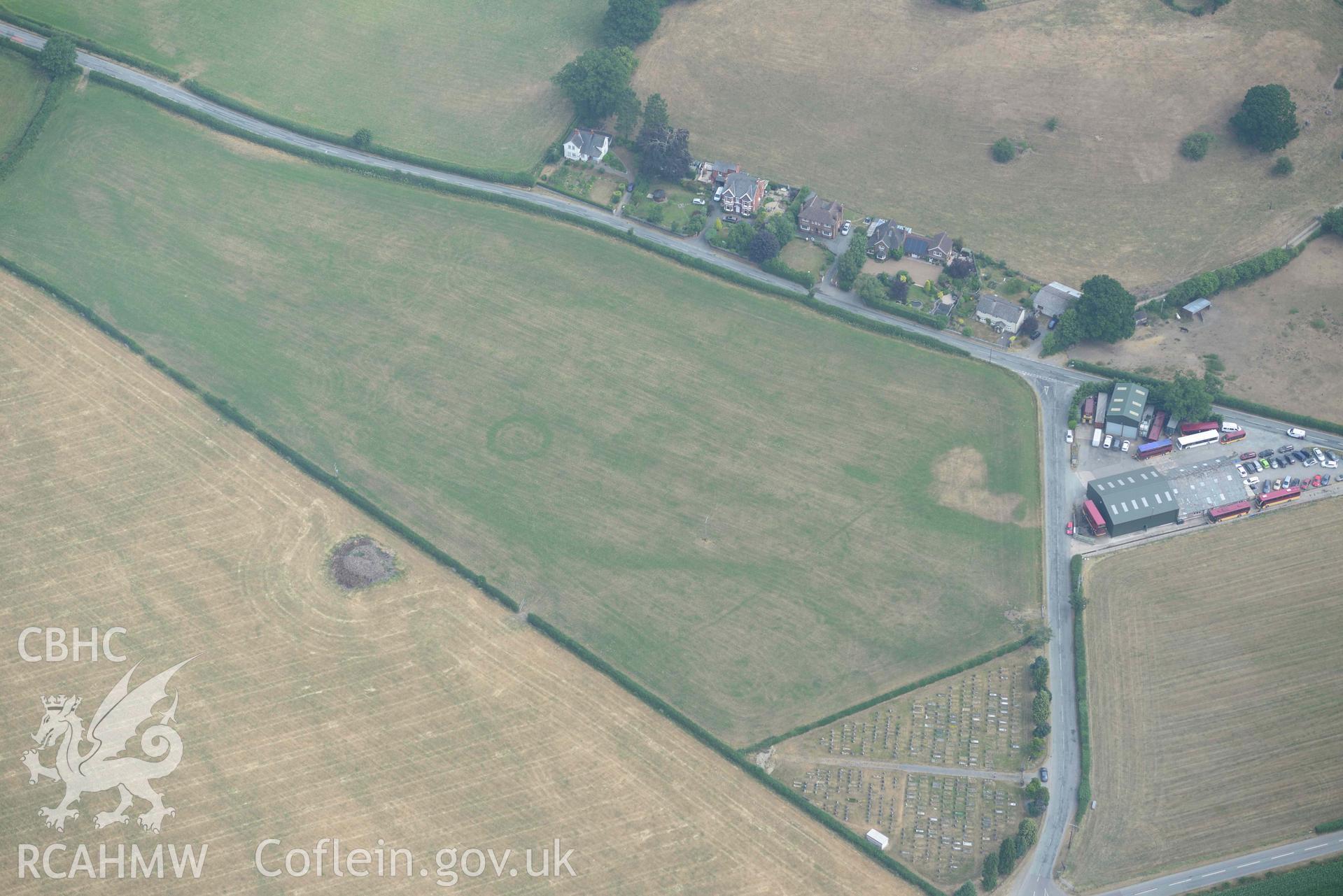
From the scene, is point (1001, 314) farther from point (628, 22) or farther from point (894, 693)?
point (628, 22)

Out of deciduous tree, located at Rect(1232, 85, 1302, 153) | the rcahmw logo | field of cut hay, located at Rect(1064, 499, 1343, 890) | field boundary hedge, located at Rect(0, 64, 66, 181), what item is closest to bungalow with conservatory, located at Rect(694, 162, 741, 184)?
deciduous tree, located at Rect(1232, 85, 1302, 153)

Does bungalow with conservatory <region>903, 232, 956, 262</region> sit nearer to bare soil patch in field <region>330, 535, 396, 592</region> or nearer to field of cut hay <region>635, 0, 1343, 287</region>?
field of cut hay <region>635, 0, 1343, 287</region>

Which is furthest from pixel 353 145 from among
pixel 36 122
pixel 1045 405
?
pixel 1045 405

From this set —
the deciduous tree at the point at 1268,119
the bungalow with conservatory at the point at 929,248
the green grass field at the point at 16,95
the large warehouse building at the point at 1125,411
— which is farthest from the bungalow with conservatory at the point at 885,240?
the green grass field at the point at 16,95

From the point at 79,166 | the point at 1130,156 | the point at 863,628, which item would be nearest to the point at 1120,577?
the point at 863,628

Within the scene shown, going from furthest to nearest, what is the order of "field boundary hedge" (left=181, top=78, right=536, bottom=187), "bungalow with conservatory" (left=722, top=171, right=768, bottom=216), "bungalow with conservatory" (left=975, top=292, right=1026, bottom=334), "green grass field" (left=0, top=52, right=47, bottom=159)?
"green grass field" (left=0, top=52, right=47, bottom=159), "field boundary hedge" (left=181, top=78, right=536, bottom=187), "bungalow with conservatory" (left=722, top=171, right=768, bottom=216), "bungalow with conservatory" (left=975, top=292, right=1026, bottom=334)

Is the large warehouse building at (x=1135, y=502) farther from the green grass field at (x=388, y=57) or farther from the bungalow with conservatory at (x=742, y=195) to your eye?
the green grass field at (x=388, y=57)
